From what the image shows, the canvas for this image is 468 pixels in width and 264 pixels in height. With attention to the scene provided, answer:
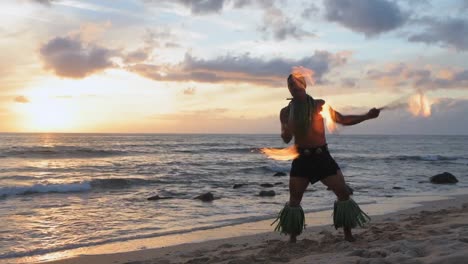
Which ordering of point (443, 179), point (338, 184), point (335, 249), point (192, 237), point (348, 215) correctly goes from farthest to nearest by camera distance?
point (443, 179)
point (192, 237)
point (348, 215)
point (338, 184)
point (335, 249)

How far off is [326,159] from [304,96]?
0.87m

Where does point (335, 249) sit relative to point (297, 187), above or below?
below

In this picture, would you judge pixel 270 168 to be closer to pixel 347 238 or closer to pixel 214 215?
pixel 214 215

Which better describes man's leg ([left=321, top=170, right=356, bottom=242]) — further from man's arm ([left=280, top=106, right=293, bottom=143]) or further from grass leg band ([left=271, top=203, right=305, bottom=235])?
man's arm ([left=280, top=106, right=293, bottom=143])

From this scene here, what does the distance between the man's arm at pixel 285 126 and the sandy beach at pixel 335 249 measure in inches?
59.6

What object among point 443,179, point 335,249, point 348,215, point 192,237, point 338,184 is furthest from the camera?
point 443,179

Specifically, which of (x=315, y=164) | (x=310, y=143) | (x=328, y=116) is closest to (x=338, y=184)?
(x=315, y=164)

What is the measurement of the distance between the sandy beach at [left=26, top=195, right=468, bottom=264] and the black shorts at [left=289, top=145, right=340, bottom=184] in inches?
38.7

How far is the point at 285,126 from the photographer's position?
6.57 m

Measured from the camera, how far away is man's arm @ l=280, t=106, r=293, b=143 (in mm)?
6507

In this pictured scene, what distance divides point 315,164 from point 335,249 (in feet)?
3.68

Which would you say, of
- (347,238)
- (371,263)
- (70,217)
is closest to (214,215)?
Result: (70,217)

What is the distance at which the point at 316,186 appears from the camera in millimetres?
20062

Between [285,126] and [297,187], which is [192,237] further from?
[285,126]
